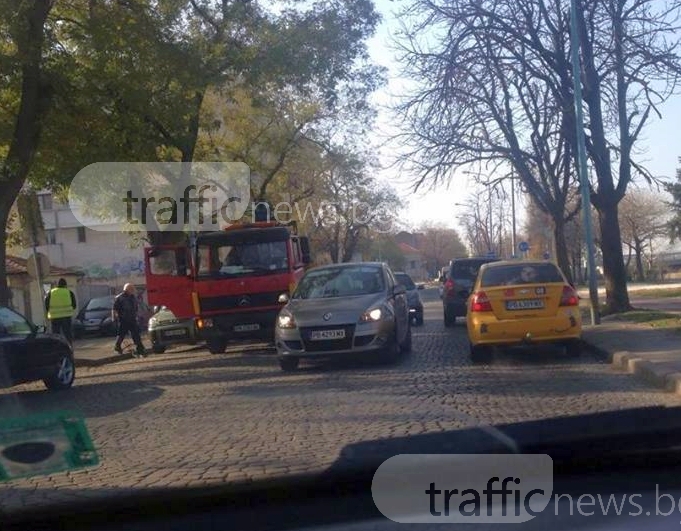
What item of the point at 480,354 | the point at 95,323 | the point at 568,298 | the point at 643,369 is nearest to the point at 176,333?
the point at 480,354

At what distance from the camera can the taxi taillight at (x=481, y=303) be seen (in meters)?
13.9

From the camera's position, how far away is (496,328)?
45.2ft

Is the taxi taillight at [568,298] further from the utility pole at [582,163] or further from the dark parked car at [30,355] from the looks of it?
the dark parked car at [30,355]

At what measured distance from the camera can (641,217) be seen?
6706cm

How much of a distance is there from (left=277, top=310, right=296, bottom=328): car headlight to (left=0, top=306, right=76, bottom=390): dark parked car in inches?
139

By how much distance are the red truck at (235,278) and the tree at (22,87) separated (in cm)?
381

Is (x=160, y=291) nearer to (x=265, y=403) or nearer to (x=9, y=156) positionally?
(x=9, y=156)

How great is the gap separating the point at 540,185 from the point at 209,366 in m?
14.2

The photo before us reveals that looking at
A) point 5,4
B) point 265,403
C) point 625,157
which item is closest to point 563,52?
point 625,157

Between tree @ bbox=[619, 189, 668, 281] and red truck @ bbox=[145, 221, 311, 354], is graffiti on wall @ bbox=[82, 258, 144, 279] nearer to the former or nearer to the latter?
red truck @ bbox=[145, 221, 311, 354]

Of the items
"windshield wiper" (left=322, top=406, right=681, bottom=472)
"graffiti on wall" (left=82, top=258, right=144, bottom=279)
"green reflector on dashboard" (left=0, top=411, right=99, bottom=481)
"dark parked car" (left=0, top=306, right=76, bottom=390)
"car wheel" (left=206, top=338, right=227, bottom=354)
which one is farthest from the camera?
"graffiti on wall" (left=82, top=258, right=144, bottom=279)

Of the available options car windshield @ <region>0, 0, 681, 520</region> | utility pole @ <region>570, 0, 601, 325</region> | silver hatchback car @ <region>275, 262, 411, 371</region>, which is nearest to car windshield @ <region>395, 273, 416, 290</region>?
car windshield @ <region>0, 0, 681, 520</region>

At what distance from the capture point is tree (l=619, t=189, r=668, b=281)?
67.0 meters

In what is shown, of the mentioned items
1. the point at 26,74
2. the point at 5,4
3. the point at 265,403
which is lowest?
the point at 265,403
